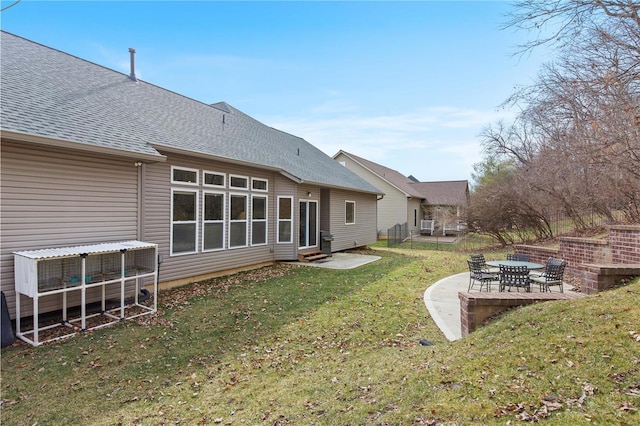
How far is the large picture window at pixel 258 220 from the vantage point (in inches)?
433

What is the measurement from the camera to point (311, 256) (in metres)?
12.8

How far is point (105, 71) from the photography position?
10.3 m

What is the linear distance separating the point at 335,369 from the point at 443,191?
28382mm

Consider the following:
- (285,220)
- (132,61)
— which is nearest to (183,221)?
(285,220)

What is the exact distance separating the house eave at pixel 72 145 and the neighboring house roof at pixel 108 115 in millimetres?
18

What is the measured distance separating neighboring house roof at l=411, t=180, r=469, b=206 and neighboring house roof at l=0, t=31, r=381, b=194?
18.2 metres

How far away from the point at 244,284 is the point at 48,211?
4575mm

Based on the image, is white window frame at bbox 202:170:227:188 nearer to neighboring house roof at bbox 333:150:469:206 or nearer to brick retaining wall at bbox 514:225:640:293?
brick retaining wall at bbox 514:225:640:293

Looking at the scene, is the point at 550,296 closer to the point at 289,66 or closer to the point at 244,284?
the point at 244,284

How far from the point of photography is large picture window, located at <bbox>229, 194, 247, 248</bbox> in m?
10.2

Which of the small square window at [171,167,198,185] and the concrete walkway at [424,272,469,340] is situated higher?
the small square window at [171,167,198,185]

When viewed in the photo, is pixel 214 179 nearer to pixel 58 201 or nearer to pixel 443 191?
pixel 58 201

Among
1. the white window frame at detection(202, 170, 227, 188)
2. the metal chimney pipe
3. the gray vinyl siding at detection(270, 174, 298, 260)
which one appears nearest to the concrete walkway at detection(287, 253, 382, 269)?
the gray vinyl siding at detection(270, 174, 298, 260)

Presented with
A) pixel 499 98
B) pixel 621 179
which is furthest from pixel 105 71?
pixel 621 179
